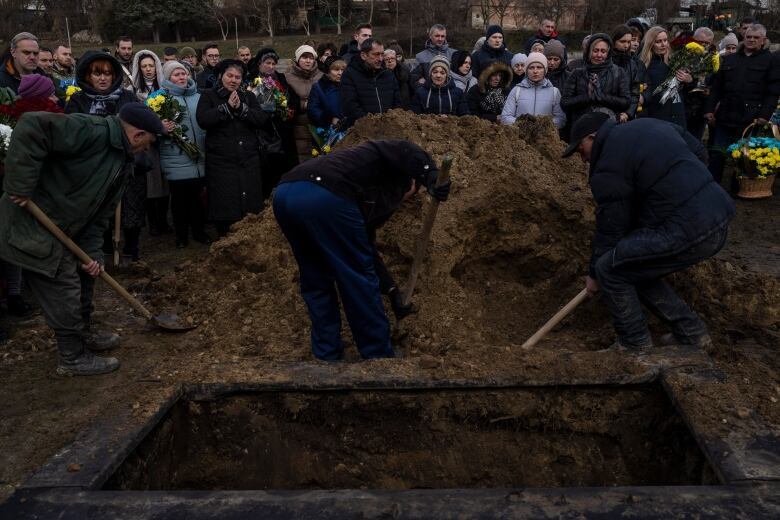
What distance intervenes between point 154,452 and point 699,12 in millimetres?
31147

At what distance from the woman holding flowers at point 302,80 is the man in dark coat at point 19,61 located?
2.60 metres

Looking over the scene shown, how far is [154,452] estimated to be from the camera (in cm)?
330

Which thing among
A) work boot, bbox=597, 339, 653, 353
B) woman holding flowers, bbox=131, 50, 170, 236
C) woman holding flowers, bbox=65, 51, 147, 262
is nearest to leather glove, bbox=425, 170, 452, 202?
work boot, bbox=597, 339, 653, 353

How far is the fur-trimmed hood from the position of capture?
7.42 meters

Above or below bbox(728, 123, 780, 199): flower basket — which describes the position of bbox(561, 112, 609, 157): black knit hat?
above

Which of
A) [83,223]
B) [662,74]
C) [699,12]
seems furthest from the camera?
[699,12]

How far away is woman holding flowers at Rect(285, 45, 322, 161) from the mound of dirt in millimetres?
1840

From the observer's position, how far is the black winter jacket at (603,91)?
6.73 metres

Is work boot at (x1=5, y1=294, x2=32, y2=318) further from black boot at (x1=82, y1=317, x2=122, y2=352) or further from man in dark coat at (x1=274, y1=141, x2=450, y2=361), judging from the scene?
man in dark coat at (x1=274, y1=141, x2=450, y2=361)

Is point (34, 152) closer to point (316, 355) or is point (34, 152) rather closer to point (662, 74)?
point (316, 355)

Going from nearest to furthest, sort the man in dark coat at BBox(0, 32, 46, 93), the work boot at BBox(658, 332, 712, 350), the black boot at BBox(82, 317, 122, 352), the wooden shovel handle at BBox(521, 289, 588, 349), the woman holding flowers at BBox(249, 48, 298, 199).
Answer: the work boot at BBox(658, 332, 712, 350) → the wooden shovel handle at BBox(521, 289, 588, 349) → the black boot at BBox(82, 317, 122, 352) → the man in dark coat at BBox(0, 32, 46, 93) → the woman holding flowers at BBox(249, 48, 298, 199)

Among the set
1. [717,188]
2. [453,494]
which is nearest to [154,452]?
[453,494]

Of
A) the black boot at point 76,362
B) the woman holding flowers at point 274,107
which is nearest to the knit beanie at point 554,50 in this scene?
the woman holding flowers at point 274,107

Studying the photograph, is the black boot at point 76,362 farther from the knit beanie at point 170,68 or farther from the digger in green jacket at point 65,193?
the knit beanie at point 170,68
